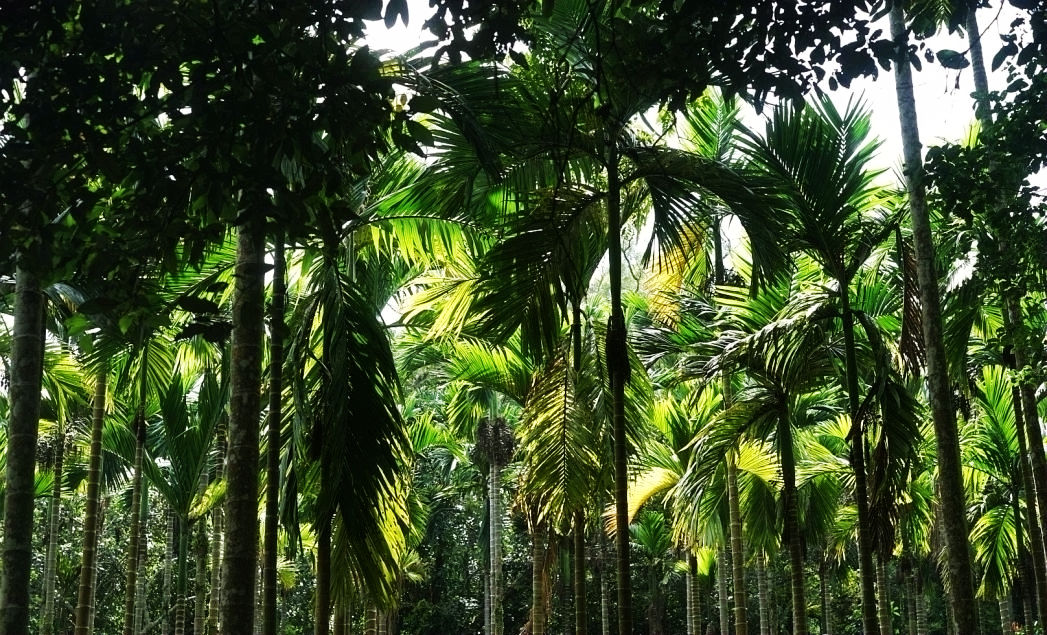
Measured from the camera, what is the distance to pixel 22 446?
4.93m

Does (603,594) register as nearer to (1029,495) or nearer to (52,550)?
(52,550)

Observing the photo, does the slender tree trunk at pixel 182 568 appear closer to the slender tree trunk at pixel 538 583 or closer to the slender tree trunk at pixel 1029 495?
the slender tree trunk at pixel 538 583

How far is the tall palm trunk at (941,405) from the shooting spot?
6855 mm

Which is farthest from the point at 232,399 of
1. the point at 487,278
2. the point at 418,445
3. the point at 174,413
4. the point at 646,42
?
the point at 418,445

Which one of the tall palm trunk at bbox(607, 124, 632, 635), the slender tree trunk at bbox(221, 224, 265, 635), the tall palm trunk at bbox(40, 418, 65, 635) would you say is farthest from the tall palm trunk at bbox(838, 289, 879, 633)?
the tall palm trunk at bbox(40, 418, 65, 635)

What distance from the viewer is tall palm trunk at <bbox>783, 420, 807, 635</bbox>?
28.1 ft

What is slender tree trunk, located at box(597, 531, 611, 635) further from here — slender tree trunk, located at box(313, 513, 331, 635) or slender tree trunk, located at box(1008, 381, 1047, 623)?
slender tree trunk, located at box(313, 513, 331, 635)

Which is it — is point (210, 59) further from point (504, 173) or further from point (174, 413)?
point (174, 413)

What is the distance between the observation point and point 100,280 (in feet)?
11.9

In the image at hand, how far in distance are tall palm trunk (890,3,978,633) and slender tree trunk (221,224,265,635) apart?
4359 millimetres

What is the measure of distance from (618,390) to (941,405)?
7.96 feet

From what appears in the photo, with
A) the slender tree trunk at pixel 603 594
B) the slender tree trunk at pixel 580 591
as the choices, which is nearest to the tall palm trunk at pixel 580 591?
the slender tree trunk at pixel 580 591

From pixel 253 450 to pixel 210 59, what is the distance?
3168 mm

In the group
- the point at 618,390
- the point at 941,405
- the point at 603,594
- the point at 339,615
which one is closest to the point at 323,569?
the point at 339,615
